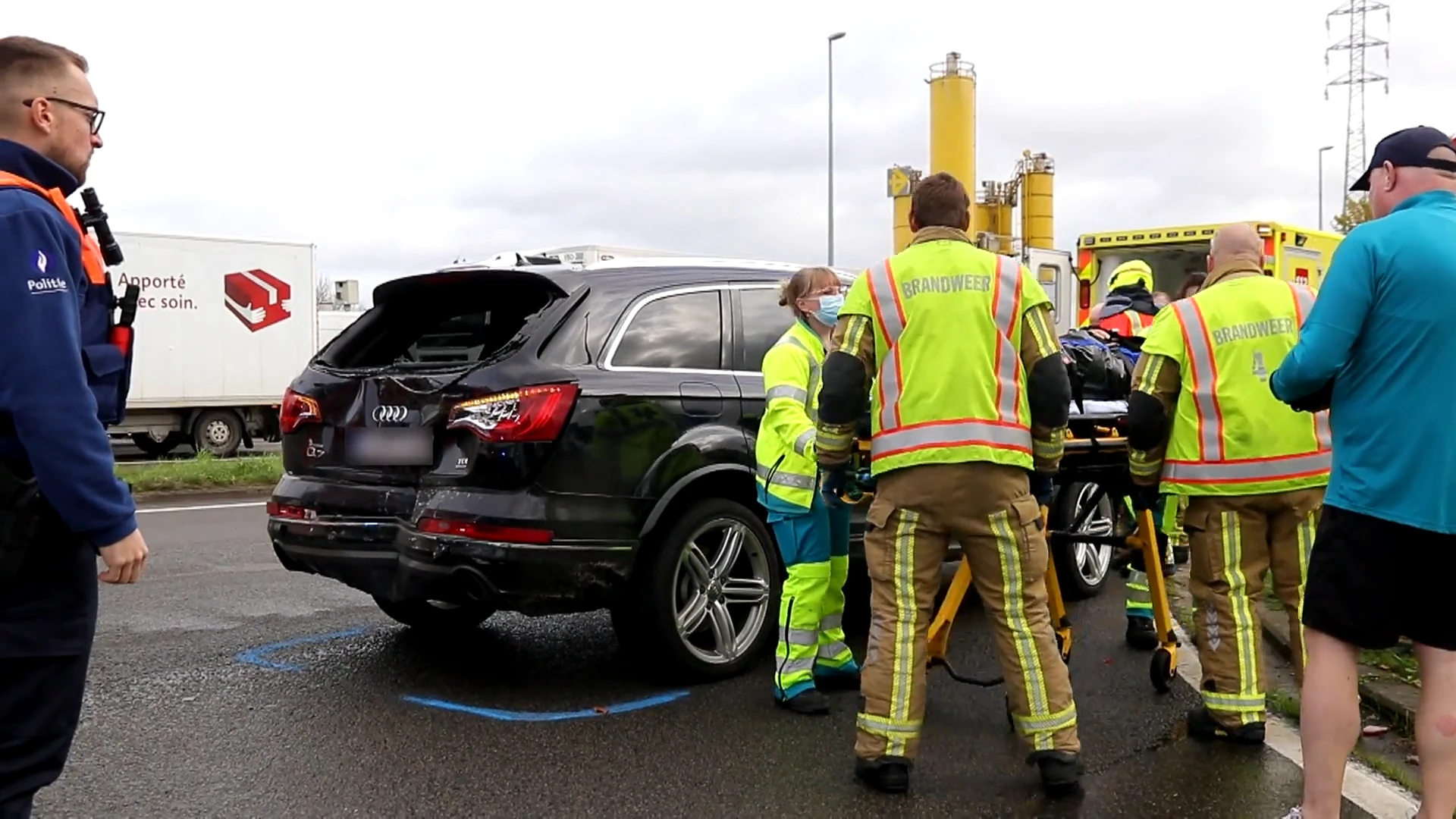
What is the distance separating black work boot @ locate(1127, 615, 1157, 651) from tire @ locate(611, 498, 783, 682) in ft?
5.95

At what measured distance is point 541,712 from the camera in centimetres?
477

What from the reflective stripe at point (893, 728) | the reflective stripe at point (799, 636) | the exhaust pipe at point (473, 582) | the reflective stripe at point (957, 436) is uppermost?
the reflective stripe at point (957, 436)

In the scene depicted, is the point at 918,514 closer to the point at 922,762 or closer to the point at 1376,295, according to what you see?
the point at 922,762

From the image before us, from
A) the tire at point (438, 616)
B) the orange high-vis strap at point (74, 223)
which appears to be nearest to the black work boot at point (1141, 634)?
the tire at point (438, 616)

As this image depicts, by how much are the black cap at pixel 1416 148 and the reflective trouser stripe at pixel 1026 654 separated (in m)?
1.55

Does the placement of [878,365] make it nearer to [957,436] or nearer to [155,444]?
[957,436]

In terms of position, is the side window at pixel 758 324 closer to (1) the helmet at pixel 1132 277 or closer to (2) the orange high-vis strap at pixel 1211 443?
(2) the orange high-vis strap at pixel 1211 443

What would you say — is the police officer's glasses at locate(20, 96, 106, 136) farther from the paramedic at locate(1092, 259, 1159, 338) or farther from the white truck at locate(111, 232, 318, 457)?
the white truck at locate(111, 232, 318, 457)

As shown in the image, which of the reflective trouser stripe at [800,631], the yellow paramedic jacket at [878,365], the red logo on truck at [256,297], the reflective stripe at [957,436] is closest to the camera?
the reflective stripe at [957,436]

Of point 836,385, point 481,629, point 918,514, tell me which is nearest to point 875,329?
point 836,385

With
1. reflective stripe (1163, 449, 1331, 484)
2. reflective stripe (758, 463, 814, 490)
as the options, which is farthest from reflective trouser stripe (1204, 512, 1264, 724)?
reflective stripe (758, 463, 814, 490)

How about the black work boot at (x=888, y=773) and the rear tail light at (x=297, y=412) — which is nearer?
the black work boot at (x=888, y=773)

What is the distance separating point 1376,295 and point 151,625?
5.73 m

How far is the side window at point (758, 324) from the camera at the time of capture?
5602 millimetres
